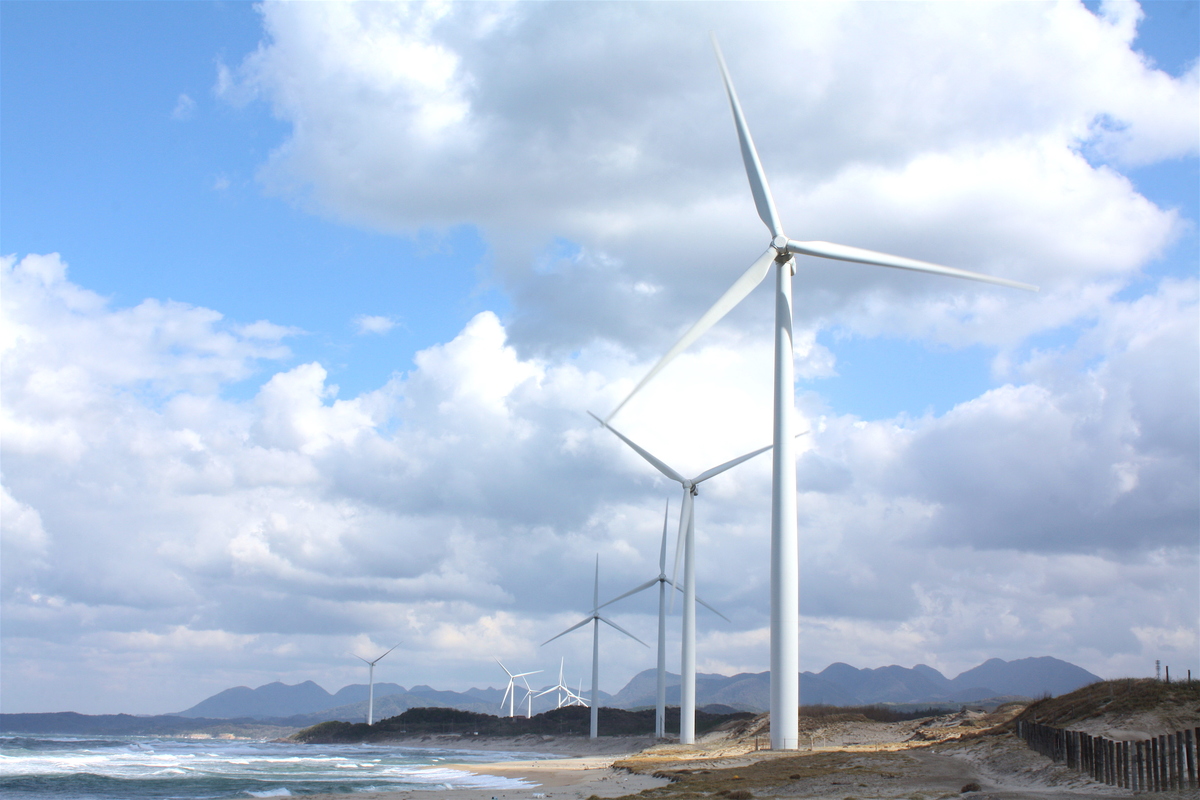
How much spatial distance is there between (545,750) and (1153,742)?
114 meters

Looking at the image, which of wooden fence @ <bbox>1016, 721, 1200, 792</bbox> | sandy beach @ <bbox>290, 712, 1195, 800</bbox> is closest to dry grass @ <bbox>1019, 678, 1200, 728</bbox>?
sandy beach @ <bbox>290, 712, 1195, 800</bbox>

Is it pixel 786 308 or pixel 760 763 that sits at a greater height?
pixel 786 308

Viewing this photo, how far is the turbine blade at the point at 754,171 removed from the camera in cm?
4709

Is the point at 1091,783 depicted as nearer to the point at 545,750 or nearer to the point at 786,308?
the point at 786,308

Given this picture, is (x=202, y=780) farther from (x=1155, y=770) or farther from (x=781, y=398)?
(x=1155, y=770)

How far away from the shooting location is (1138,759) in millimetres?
25359

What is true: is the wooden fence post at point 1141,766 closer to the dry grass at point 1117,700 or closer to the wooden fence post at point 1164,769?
the wooden fence post at point 1164,769

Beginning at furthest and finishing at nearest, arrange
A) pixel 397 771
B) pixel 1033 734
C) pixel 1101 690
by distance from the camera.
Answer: pixel 397 771
pixel 1101 690
pixel 1033 734

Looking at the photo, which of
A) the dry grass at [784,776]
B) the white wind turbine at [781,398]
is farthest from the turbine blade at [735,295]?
the dry grass at [784,776]

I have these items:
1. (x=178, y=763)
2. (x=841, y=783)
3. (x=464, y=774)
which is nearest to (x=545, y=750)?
(x=178, y=763)

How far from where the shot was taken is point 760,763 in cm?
3991

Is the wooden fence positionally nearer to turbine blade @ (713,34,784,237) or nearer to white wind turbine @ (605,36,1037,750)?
white wind turbine @ (605,36,1037,750)

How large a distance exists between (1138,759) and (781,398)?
819 inches

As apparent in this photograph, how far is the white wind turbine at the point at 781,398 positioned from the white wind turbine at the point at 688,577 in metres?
27.2
